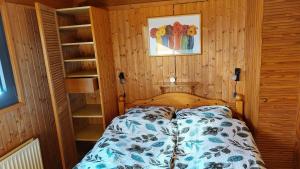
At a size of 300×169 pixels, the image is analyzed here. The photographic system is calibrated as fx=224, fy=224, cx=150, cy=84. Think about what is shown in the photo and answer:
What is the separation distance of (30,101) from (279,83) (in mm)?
2557

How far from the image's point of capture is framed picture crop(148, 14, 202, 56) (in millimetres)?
2752

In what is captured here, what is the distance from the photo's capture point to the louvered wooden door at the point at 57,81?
2319mm

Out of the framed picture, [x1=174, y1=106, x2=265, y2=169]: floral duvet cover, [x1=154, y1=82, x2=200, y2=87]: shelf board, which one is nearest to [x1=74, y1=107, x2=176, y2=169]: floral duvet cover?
[x1=174, y1=106, x2=265, y2=169]: floral duvet cover

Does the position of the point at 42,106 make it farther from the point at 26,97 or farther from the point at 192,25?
the point at 192,25

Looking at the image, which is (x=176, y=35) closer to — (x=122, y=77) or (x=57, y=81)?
(x=122, y=77)

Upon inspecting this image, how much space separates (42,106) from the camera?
252 cm

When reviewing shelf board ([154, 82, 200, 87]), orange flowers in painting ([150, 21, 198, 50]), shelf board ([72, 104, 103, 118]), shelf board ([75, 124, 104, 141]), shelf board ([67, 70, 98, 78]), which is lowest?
shelf board ([75, 124, 104, 141])

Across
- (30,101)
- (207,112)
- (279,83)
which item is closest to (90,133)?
(30,101)

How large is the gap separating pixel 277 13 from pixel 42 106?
103 inches

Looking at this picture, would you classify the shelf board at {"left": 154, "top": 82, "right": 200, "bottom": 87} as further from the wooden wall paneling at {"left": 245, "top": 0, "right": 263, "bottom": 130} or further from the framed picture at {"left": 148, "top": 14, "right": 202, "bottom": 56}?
the wooden wall paneling at {"left": 245, "top": 0, "right": 263, "bottom": 130}

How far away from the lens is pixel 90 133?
3025 millimetres

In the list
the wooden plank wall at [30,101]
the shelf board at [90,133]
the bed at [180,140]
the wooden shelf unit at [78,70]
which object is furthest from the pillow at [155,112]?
the wooden plank wall at [30,101]

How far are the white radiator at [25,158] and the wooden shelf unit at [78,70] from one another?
27 cm

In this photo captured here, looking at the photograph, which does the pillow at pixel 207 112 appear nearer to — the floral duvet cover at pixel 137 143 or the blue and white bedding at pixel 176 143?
the blue and white bedding at pixel 176 143
